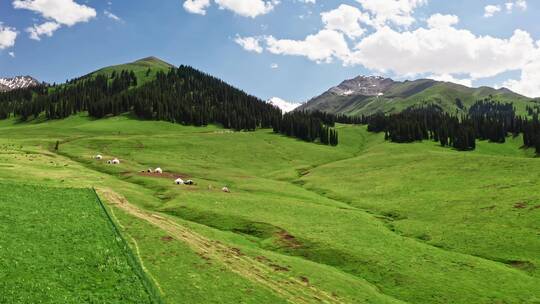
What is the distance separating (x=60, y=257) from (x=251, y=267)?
51.0 ft

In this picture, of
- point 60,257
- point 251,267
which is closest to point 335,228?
point 251,267

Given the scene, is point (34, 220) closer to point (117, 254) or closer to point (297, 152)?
point (117, 254)

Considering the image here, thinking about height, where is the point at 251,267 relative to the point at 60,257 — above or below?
below

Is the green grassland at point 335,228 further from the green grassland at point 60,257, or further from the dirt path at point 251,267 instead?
the green grassland at point 60,257

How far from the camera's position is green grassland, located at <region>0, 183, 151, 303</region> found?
2488 centimetres

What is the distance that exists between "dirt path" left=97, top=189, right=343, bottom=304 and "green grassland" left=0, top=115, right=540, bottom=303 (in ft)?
0.58

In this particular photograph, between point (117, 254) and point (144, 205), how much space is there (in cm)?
3074

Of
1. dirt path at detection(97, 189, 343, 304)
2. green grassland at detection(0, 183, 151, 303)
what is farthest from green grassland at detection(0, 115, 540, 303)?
green grassland at detection(0, 183, 151, 303)

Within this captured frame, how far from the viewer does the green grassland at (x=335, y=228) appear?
37.2 meters

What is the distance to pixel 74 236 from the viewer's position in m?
34.8

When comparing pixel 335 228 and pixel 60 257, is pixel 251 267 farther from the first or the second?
pixel 335 228

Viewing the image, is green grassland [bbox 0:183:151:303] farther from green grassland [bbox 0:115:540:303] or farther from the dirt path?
the dirt path

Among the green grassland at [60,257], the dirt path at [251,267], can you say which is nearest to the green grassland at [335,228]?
the dirt path at [251,267]

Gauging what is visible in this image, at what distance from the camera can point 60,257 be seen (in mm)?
29906
